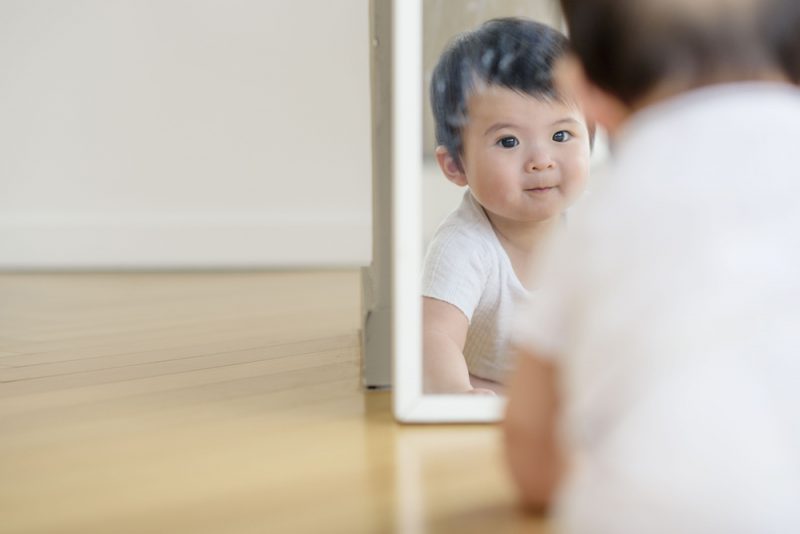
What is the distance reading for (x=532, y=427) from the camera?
1.76 ft

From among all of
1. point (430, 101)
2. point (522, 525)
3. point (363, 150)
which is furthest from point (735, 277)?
point (363, 150)

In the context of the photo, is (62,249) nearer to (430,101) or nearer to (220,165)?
(220,165)

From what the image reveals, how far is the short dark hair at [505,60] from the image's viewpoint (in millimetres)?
848

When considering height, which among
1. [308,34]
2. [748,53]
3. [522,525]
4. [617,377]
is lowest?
[522,525]

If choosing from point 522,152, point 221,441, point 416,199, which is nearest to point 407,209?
point 416,199

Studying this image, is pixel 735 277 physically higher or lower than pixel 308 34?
lower

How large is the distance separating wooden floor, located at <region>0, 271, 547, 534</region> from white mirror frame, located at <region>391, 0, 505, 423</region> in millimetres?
33

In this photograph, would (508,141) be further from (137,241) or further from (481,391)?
(137,241)

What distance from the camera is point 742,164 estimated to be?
1.45 ft

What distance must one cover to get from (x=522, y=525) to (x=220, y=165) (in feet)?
5.13

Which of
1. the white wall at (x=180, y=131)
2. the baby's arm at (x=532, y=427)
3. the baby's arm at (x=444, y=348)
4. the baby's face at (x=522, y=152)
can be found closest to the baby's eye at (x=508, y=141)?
the baby's face at (x=522, y=152)

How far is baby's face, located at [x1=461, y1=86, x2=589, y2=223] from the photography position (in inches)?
33.4

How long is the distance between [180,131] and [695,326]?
1.73 metres

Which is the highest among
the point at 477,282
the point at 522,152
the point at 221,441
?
the point at 522,152
